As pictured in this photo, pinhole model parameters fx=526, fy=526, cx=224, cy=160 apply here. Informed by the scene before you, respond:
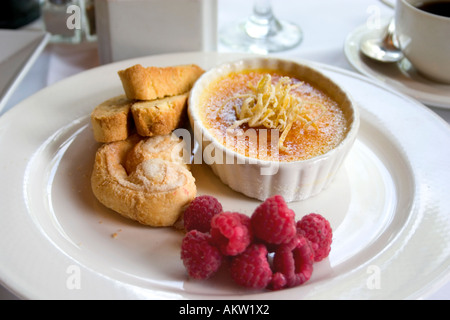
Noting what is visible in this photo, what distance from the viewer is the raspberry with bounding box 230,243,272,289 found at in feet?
3.58

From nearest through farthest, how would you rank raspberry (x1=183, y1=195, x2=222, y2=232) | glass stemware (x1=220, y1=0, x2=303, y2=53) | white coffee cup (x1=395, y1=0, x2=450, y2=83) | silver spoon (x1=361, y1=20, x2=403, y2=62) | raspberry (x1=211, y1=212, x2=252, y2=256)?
raspberry (x1=211, y1=212, x2=252, y2=256), raspberry (x1=183, y1=195, x2=222, y2=232), white coffee cup (x1=395, y1=0, x2=450, y2=83), silver spoon (x1=361, y1=20, x2=403, y2=62), glass stemware (x1=220, y1=0, x2=303, y2=53)

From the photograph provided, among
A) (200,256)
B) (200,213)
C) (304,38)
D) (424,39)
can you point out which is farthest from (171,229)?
(304,38)

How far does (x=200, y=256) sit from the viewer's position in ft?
3.65

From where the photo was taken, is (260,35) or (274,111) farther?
(260,35)

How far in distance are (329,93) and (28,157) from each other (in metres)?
0.91

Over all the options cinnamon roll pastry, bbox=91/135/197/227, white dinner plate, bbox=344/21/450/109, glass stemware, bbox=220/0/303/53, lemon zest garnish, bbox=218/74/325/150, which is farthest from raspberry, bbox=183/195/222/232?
glass stemware, bbox=220/0/303/53

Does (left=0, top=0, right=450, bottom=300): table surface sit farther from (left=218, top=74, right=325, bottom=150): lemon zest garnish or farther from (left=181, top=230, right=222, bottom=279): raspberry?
(left=181, top=230, right=222, bottom=279): raspberry

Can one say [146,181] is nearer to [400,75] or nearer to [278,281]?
[278,281]

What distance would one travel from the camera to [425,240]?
124 cm

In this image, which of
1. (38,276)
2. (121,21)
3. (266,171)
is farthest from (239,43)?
(38,276)

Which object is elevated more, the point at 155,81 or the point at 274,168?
the point at 155,81

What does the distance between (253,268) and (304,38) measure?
53.7 inches

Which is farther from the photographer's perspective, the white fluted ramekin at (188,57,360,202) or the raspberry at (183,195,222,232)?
the white fluted ramekin at (188,57,360,202)

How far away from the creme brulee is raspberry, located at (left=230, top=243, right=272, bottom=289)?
0.37 m
